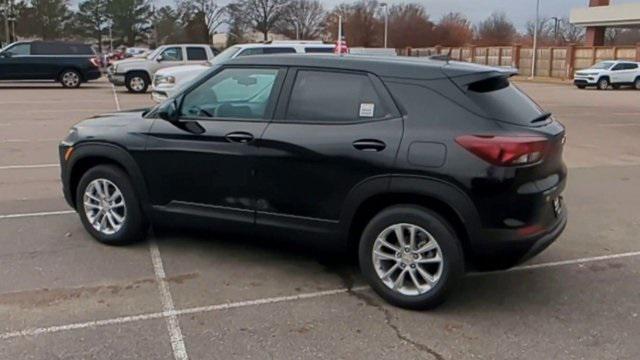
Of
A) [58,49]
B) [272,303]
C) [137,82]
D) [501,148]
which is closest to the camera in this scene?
[501,148]

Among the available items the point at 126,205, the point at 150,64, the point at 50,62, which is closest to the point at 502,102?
the point at 126,205

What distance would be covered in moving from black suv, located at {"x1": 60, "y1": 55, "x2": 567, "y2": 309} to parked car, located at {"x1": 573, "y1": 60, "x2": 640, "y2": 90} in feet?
106

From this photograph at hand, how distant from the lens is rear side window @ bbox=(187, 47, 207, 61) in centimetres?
2183

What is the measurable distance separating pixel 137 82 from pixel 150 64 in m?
0.83

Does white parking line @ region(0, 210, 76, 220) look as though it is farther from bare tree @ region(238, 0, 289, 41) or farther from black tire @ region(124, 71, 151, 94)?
bare tree @ region(238, 0, 289, 41)

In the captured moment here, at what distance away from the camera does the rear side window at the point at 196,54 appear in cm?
2183

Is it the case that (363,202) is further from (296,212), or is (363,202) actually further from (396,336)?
(396,336)

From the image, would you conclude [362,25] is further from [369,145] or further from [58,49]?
[369,145]

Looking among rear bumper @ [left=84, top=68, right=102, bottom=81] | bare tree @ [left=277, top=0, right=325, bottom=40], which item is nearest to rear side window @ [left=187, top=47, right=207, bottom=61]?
rear bumper @ [left=84, top=68, right=102, bottom=81]

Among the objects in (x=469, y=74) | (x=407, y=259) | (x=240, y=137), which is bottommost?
(x=407, y=259)

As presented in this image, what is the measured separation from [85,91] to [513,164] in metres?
22.2

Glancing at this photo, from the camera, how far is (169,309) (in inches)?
158

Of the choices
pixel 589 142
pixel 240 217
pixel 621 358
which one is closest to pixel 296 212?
pixel 240 217

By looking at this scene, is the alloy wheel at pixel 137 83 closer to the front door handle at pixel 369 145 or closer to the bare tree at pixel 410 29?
the front door handle at pixel 369 145
